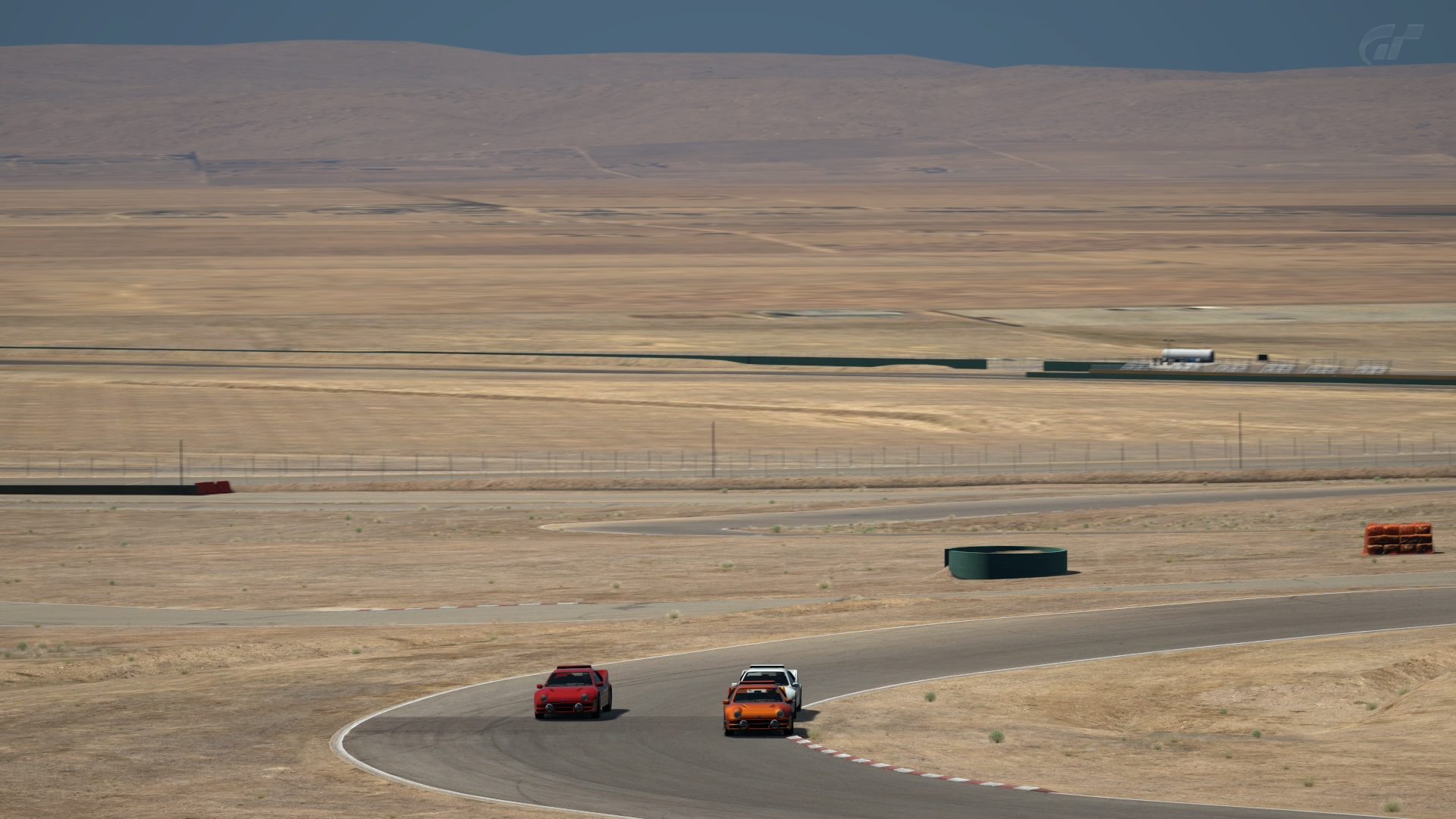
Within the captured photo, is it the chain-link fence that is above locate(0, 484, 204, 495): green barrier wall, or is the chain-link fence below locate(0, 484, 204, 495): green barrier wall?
above

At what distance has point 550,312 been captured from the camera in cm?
13975

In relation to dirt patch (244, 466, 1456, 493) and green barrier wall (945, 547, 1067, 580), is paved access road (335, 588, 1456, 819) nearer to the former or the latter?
green barrier wall (945, 547, 1067, 580)

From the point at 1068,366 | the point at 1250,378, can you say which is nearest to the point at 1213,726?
the point at 1250,378

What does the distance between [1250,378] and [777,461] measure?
35321 mm

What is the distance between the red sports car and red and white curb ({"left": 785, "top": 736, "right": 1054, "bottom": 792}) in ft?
12.1

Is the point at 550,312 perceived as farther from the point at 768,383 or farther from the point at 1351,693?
the point at 1351,693

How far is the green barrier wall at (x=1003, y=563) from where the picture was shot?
169ft

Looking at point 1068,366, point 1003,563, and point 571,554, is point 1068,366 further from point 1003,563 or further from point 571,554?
point 1003,563

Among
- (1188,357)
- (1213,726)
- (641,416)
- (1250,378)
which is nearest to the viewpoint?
(1213,726)

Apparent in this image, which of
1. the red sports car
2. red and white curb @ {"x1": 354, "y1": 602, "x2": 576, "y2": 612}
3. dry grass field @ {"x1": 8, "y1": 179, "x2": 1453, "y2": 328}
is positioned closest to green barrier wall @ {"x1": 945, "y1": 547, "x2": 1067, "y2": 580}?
red and white curb @ {"x1": 354, "y1": 602, "x2": 576, "y2": 612}

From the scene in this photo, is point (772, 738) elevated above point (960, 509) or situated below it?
below

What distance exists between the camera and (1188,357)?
106 meters

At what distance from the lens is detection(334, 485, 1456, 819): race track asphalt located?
2716 cm

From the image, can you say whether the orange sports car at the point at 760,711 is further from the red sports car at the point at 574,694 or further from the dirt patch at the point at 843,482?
the dirt patch at the point at 843,482
